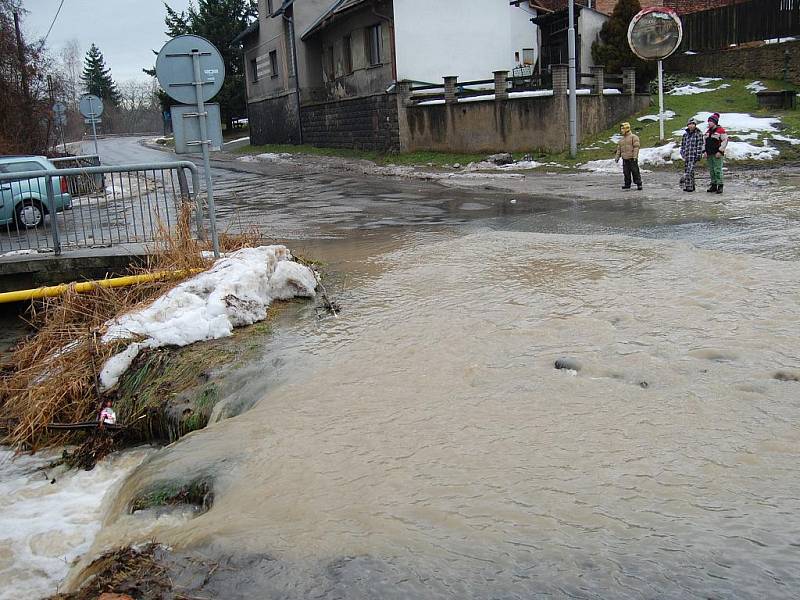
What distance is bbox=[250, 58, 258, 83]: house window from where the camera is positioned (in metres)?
45.5

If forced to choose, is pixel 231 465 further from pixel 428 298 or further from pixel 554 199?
pixel 554 199

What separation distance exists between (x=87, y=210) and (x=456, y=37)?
23532mm

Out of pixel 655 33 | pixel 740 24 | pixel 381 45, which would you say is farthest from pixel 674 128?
pixel 381 45

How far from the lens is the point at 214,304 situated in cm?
757

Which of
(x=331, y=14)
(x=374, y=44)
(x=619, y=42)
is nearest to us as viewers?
(x=619, y=42)

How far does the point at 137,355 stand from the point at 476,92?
21.4 meters

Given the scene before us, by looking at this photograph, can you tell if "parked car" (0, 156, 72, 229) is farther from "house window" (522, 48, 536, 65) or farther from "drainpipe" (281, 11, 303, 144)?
"drainpipe" (281, 11, 303, 144)

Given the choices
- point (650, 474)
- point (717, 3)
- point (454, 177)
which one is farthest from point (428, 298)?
point (717, 3)

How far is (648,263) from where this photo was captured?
9062 mm

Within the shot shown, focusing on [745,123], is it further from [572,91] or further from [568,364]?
[568,364]

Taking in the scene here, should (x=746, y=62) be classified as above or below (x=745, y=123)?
above

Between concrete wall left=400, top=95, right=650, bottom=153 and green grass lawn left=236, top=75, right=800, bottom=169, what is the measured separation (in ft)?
1.18

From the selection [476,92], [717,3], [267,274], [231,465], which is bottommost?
[231,465]

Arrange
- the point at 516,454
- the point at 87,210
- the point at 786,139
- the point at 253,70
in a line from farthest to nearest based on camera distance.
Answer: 1. the point at 253,70
2. the point at 786,139
3. the point at 87,210
4. the point at 516,454
